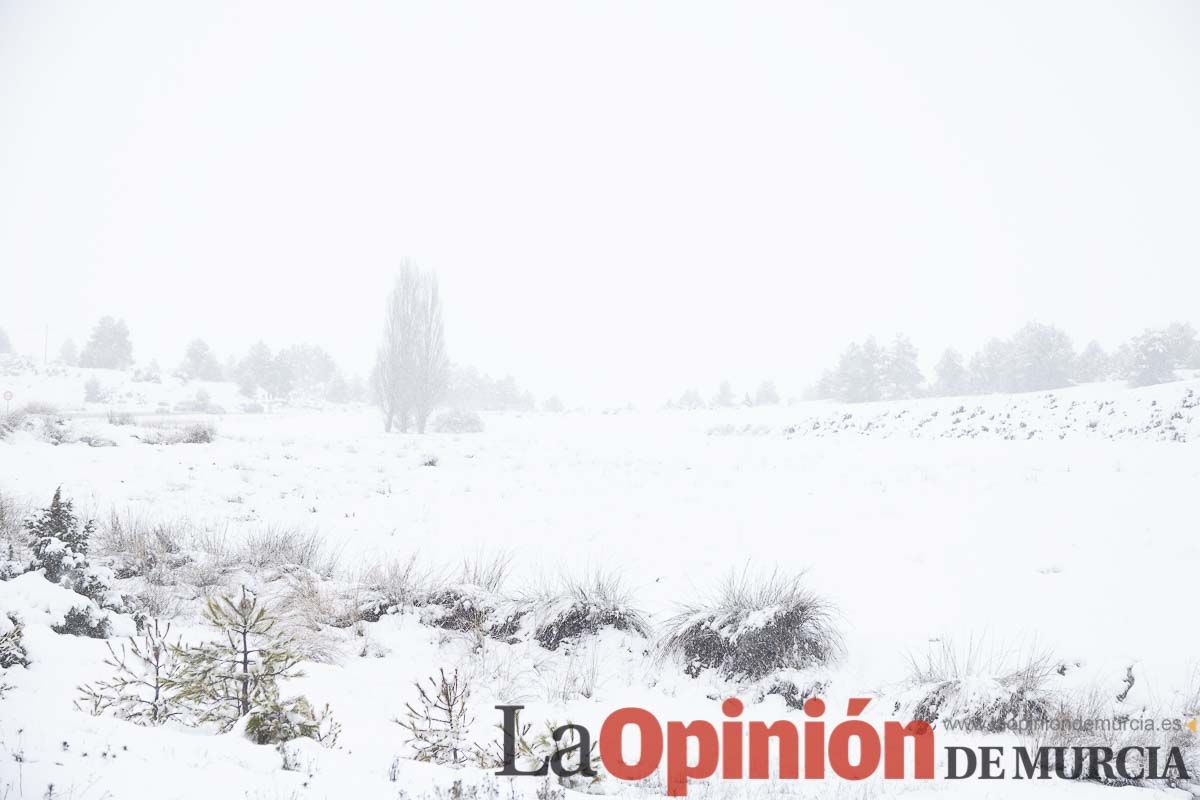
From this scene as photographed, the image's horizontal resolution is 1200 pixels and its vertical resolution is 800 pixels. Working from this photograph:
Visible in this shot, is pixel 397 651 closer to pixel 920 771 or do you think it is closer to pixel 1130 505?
pixel 920 771

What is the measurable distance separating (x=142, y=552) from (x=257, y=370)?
47764mm

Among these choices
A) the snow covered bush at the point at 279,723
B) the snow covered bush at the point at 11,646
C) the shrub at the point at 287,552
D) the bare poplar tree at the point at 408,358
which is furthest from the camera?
the bare poplar tree at the point at 408,358

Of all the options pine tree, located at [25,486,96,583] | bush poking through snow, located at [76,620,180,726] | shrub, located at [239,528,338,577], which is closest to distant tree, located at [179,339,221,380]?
shrub, located at [239,528,338,577]

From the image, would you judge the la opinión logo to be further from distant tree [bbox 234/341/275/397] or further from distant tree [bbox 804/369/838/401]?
distant tree [bbox 234/341/275/397]

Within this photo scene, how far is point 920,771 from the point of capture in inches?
148

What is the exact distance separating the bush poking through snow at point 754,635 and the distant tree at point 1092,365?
50.5 meters

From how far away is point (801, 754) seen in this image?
416 cm

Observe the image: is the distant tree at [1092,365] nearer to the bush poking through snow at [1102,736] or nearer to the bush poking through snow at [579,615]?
the bush poking through snow at [1102,736]

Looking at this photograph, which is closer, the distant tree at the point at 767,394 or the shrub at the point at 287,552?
the shrub at the point at 287,552

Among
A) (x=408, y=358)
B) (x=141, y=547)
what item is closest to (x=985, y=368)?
(x=408, y=358)

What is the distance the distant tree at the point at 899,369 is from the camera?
4306cm

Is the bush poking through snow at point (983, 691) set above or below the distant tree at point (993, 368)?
below

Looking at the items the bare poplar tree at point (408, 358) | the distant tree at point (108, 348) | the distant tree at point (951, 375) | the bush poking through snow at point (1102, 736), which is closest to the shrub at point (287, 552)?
the bush poking through snow at point (1102, 736)

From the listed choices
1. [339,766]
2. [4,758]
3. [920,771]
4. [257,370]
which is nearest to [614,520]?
[920,771]
